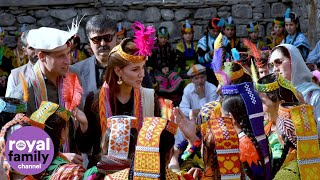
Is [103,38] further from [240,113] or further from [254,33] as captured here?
[254,33]

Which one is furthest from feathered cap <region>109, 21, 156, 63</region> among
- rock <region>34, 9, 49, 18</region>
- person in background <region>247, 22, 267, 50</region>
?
rock <region>34, 9, 49, 18</region>

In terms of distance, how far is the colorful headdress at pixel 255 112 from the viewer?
405 cm

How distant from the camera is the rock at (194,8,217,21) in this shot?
13.7m

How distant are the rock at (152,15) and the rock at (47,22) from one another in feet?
5.73

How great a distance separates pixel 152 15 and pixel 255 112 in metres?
9.81

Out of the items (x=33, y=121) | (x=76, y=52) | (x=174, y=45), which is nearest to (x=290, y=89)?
(x=33, y=121)

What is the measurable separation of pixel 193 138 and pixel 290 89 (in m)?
0.64

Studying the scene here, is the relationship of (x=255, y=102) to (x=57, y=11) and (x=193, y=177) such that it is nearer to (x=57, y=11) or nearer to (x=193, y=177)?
(x=193, y=177)

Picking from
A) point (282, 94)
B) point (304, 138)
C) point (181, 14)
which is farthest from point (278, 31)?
point (304, 138)

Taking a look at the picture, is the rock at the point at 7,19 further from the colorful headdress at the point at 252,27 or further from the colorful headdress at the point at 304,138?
the colorful headdress at the point at 304,138

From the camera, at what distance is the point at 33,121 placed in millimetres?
3996

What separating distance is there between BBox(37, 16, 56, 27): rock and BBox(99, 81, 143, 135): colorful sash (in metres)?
9.09

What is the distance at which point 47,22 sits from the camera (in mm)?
13883

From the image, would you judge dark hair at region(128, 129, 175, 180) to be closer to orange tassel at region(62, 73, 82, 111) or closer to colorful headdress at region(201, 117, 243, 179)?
colorful headdress at region(201, 117, 243, 179)
